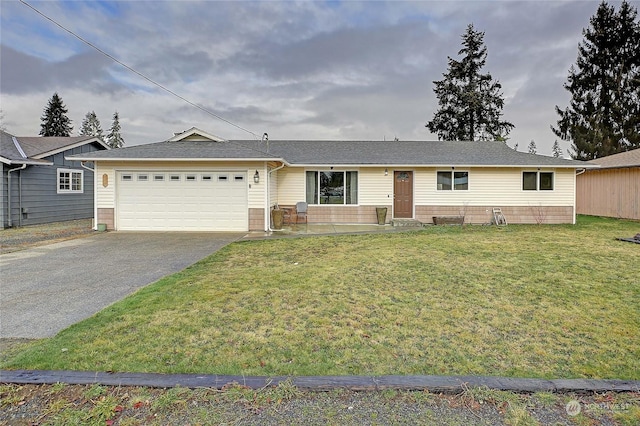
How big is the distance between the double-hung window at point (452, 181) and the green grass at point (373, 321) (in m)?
A: 7.19

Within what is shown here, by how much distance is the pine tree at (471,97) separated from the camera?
92.0 feet

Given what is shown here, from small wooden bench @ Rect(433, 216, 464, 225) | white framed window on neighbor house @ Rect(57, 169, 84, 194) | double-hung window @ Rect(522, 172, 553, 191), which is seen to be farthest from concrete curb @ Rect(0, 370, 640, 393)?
white framed window on neighbor house @ Rect(57, 169, 84, 194)

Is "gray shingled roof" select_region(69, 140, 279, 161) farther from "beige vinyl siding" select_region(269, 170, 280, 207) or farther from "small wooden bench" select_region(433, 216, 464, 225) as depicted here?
"small wooden bench" select_region(433, 216, 464, 225)

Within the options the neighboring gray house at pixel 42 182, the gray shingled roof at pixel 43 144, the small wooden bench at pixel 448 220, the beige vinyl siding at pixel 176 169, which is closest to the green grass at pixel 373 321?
the beige vinyl siding at pixel 176 169

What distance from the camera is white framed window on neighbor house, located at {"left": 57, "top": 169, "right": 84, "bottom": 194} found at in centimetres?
1512

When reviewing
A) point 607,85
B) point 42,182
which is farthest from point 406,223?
point 607,85

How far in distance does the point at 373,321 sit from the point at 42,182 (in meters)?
15.7

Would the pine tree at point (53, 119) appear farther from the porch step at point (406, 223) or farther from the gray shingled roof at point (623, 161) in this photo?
the gray shingled roof at point (623, 161)

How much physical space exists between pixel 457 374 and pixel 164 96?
43.5ft

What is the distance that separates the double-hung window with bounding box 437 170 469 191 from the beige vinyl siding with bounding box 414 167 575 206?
0.44ft

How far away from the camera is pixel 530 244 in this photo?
900 centimetres

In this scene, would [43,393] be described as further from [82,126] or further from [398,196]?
[82,126]

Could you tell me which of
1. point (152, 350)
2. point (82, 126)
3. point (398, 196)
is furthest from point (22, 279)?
point (82, 126)
